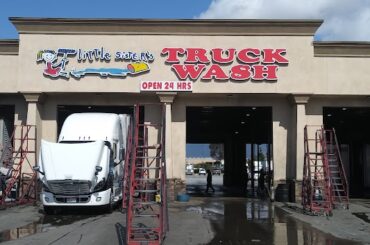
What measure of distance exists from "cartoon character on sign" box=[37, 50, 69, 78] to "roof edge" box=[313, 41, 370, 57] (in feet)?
39.8

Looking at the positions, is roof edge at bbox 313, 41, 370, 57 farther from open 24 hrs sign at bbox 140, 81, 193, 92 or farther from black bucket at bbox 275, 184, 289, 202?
black bucket at bbox 275, 184, 289, 202

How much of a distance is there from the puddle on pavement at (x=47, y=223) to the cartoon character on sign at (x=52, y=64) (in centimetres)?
768

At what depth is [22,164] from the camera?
86.1 feet

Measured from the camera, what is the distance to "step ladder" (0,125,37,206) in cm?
2488

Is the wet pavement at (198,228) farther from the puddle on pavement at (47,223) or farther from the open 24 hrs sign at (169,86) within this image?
the open 24 hrs sign at (169,86)

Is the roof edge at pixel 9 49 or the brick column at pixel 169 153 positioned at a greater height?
the roof edge at pixel 9 49

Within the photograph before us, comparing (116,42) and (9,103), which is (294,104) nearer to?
(116,42)

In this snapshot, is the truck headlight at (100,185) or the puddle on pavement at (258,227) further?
the truck headlight at (100,185)

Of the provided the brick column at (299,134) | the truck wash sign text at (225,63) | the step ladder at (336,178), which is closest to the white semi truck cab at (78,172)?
the truck wash sign text at (225,63)

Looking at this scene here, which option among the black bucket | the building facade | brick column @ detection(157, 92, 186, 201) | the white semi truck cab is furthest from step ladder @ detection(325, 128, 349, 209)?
the white semi truck cab

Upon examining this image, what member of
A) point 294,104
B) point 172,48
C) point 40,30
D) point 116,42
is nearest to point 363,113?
point 294,104

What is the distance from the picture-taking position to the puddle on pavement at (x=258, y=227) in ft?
45.9

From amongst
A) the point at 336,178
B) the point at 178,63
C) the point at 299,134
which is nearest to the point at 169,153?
the point at 178,63

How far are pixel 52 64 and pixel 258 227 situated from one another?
45.5ft
